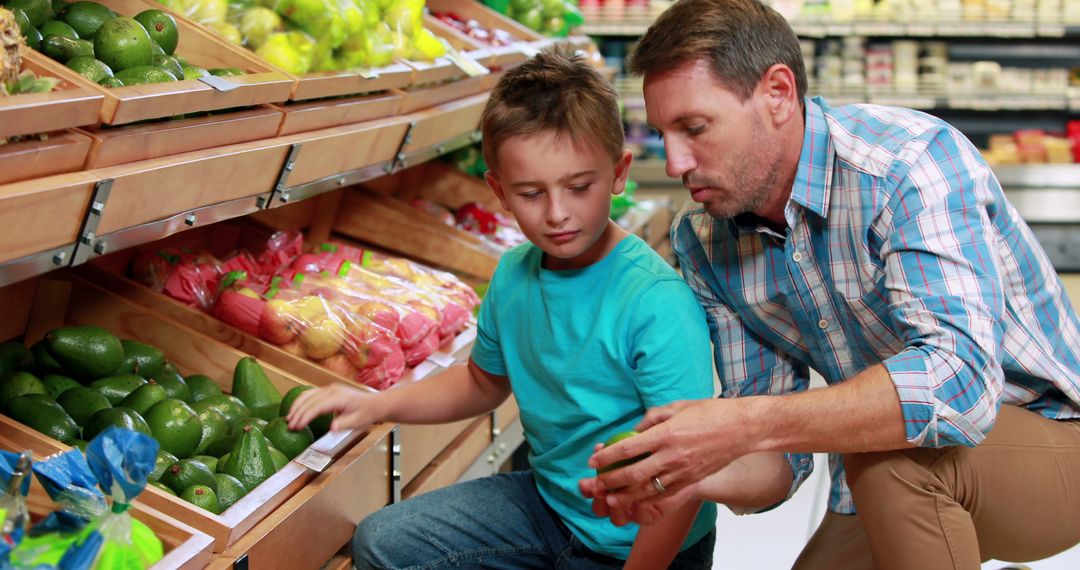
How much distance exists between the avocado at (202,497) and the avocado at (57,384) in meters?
0.39

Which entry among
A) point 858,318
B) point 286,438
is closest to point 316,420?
point 286,438

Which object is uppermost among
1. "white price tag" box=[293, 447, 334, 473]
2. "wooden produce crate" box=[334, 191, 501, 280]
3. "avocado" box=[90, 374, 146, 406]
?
"avocado" box=[90, 374, 146, 406]

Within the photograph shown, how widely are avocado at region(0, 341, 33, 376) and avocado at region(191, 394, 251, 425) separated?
0.98 ft

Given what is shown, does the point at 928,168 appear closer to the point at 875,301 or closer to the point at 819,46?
the point at 875,301

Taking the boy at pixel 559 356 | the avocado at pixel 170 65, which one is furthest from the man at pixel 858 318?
the avocado at pixel 170 65

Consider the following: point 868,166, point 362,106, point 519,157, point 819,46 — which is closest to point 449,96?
point 362,106

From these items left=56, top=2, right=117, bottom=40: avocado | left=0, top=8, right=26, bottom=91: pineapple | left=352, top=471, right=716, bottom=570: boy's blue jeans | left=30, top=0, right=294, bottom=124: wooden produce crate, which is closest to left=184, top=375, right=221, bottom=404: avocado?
left=352, top=471, right=716, bottom=570: boy's blue jeans

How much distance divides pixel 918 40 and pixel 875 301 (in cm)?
583

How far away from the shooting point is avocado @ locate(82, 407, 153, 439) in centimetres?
180

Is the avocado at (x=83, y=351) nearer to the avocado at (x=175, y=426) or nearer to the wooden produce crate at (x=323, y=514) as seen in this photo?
the avocado at (x=175, y=426)

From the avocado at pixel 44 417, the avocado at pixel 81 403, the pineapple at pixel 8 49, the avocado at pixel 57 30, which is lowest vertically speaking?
the avocado at pixel 81 403

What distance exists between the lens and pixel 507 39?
13.0 ft

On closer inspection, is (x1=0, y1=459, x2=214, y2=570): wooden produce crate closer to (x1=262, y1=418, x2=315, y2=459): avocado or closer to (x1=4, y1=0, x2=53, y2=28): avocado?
(x1=262, y1=418, x2=315, y2=459): avocado

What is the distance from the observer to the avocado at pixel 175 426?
1893 mm
